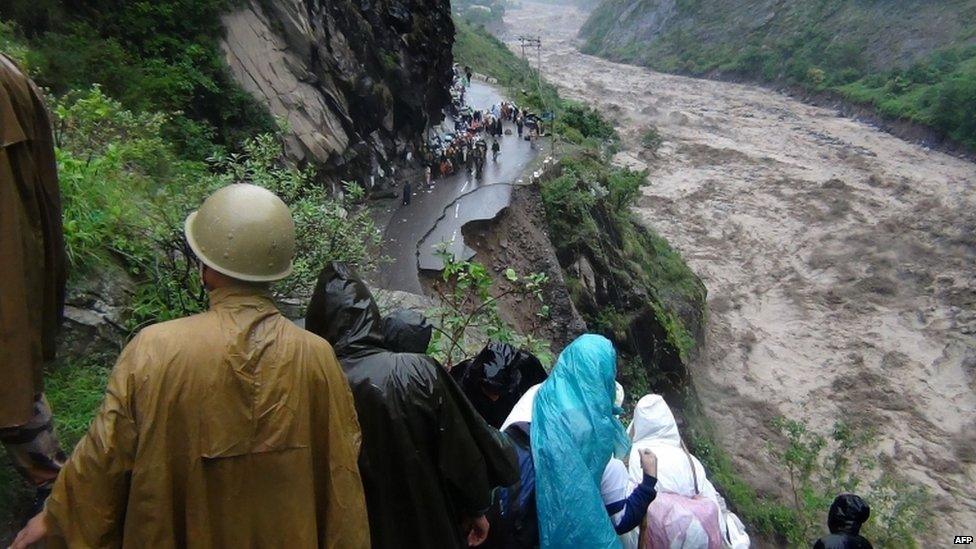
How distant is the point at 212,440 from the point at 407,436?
2.30 feet

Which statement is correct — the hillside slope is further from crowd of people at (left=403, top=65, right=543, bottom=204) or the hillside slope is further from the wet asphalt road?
the wet asphalt road

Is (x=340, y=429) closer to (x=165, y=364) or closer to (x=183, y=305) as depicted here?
(x=165, y=364)

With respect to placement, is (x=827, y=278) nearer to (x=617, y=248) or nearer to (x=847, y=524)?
(x=617, y=248)

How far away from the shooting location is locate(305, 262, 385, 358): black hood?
2.24m

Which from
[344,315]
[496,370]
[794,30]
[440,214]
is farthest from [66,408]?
Answer: [794,30]

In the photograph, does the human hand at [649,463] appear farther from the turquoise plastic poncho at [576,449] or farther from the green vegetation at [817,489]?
the green vegetation at [817,489]

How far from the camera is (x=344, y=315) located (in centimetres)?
230

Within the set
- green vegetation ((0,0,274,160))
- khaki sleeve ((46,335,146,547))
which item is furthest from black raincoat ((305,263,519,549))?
green vegetation ((0,0,274,160))

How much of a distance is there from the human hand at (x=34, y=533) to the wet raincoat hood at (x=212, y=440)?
4cm

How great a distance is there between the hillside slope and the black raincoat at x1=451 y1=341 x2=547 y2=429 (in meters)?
33.9

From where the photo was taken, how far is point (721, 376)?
17281 mm

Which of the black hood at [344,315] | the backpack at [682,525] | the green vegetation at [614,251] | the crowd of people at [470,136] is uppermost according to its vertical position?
the black hood at [344,315]

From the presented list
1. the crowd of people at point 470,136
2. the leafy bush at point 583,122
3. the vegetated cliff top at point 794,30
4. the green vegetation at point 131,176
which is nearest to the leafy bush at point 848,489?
the green vegetation at point 131,176

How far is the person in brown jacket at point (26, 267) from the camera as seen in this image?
1.91 m
